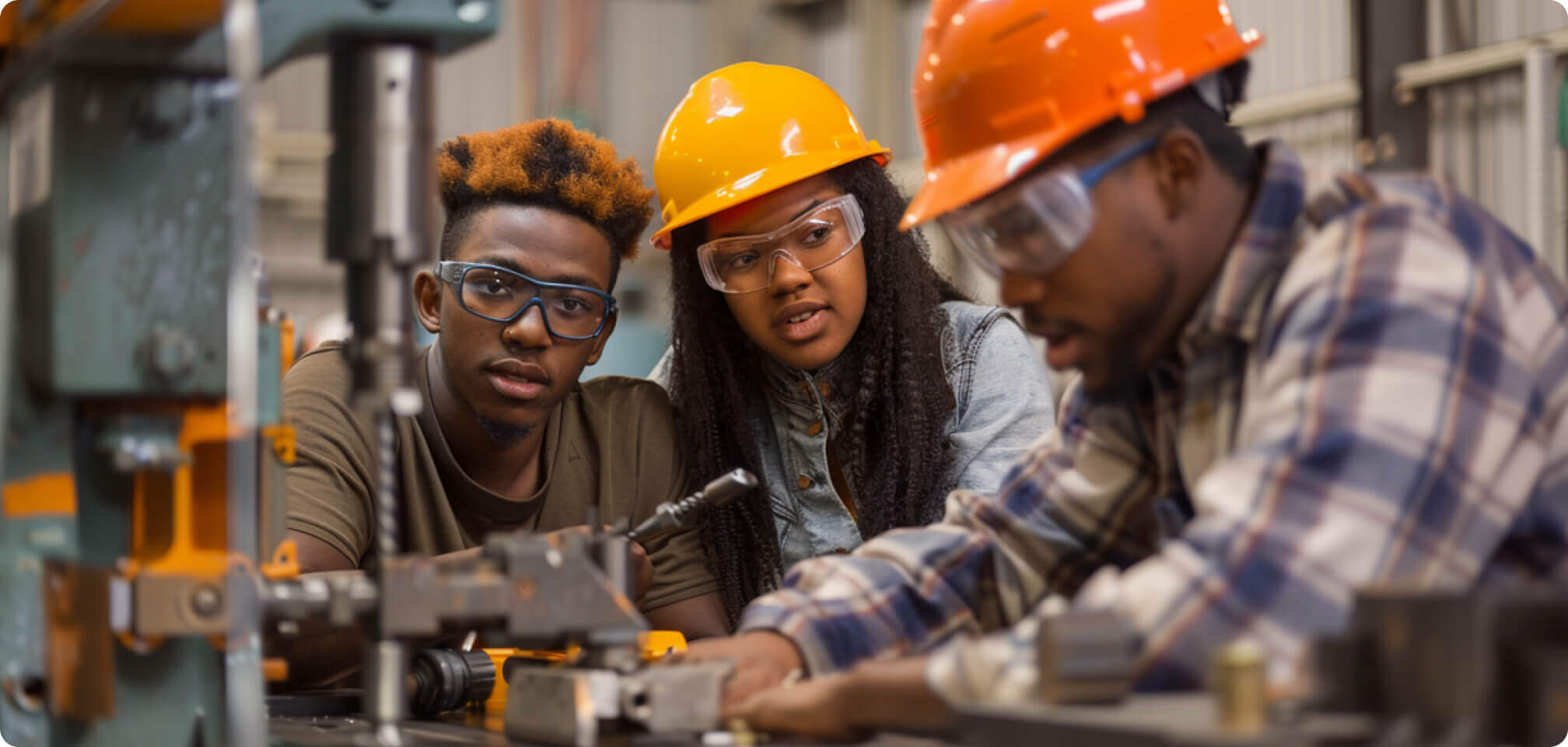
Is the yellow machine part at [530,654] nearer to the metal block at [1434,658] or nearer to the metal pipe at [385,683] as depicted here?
the metal pipe at [385,683]

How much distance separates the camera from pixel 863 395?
7.70 ft

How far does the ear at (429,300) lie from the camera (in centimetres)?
Result: 240

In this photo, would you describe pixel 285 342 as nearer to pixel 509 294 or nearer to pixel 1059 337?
pixel 1059 337

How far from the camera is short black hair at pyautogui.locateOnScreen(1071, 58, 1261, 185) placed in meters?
1.38

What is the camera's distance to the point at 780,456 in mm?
2422

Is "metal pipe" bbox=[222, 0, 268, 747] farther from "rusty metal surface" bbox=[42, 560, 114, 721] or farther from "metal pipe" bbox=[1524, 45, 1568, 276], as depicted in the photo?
"metal pipe" bbox=[1524, 45, 1568, 276]

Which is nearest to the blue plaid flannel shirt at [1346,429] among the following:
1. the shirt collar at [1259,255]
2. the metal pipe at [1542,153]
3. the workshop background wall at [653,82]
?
the shirt collar at [1259,255]

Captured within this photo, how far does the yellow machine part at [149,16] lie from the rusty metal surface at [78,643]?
469 millimetres

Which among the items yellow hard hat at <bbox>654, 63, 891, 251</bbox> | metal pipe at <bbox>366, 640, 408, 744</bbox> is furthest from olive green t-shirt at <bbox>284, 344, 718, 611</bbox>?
metal pipe at <bbox>366, 640, 408, 744</bbox>

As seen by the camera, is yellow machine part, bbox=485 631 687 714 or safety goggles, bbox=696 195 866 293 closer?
yellow machine part, bbox=485 631 687 714

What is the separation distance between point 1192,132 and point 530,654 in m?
0.99

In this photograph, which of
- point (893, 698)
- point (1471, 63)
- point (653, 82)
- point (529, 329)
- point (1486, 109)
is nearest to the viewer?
point (893, 698)

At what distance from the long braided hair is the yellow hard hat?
0.17 ft

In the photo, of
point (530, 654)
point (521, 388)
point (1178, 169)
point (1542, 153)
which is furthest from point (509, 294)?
point (1542, 153)
